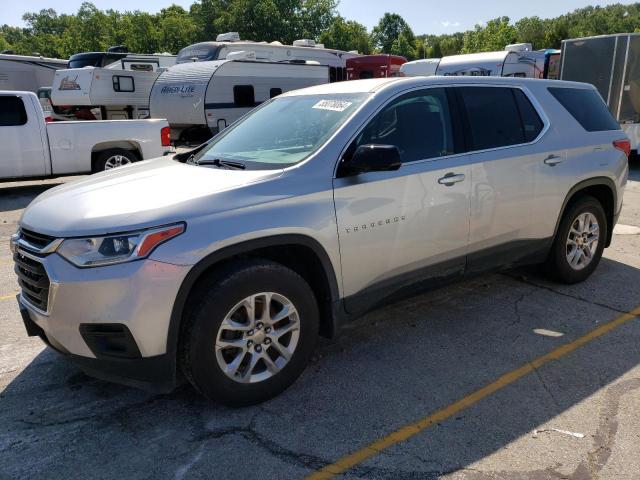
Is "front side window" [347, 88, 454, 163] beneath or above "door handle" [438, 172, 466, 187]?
above

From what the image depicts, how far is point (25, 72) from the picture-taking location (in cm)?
2414

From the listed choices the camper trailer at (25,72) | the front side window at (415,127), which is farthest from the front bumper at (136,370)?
the camper trailer at (25,72)

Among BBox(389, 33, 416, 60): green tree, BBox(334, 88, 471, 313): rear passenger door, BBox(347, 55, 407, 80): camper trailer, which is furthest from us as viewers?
BBox(389, 33, 416, 60): green tree

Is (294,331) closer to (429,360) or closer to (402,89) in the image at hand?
(429,360)

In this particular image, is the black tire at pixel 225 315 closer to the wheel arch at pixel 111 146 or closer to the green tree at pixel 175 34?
the wheel arch at pixel 111 146

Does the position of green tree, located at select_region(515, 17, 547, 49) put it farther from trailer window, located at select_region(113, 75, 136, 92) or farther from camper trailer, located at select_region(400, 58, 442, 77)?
trailer window, located at select_region(113, 75, 136, 92)

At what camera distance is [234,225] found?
2.87 m

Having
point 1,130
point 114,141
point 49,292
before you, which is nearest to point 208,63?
point 114,141

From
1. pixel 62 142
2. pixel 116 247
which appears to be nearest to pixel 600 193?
pixel 116 247

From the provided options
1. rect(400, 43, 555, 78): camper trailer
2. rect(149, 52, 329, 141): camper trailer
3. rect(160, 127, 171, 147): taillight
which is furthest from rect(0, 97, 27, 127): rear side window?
rect(400, 43, 555, 78): camper trailer

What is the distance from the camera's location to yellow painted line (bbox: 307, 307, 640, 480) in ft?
8.70

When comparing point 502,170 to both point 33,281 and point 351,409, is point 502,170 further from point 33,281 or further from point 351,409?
point 33,281

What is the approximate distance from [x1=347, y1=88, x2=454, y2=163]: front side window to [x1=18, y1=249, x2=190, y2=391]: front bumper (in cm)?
155

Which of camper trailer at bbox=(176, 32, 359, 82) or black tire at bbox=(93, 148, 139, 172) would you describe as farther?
camper trailer at bbox=(176, 32, 359, 82)
